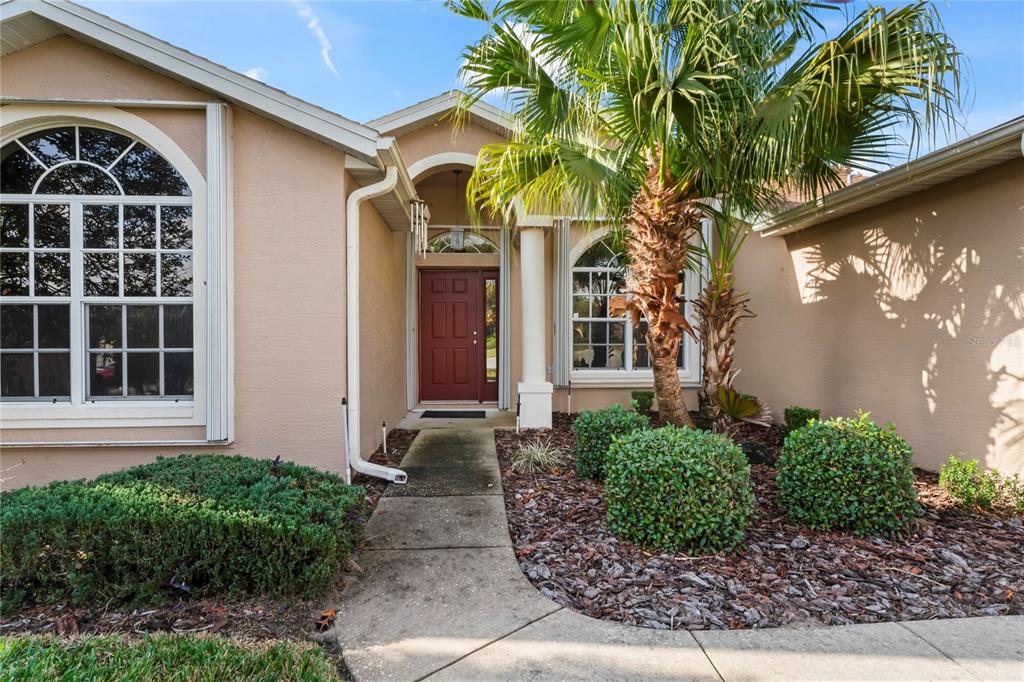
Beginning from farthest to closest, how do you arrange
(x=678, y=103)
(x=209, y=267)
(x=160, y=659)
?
(x=209, y=267) < (x=678, y=103) < (x=160, y=659)

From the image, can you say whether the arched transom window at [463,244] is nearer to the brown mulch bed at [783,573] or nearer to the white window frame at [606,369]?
the white window frame at [606,369]

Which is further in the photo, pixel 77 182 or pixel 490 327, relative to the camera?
pixel 490 327

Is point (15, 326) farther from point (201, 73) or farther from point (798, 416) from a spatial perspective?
point (798, 416)

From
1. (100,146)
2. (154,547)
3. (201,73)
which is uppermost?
(201,73)

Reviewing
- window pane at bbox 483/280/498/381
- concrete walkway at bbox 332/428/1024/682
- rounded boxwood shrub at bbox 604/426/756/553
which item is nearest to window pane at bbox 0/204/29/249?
concrete walkway at bbox 332/428/1024/682

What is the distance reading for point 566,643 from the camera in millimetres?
2215

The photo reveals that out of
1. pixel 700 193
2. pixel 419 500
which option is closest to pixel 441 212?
pixel 700 193

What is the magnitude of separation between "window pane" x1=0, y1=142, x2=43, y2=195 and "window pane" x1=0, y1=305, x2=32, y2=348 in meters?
1.06

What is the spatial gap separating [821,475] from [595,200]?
10.2 feet

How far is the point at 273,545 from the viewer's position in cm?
250

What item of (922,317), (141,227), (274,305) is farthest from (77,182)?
(922,317)

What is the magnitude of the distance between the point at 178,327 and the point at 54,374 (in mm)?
1168

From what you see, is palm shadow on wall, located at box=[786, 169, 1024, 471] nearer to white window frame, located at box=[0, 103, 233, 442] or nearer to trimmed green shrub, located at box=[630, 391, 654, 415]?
trimmed green shrub, located at box=[630, 391, 654, 415]

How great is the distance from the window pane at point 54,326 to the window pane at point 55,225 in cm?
57
